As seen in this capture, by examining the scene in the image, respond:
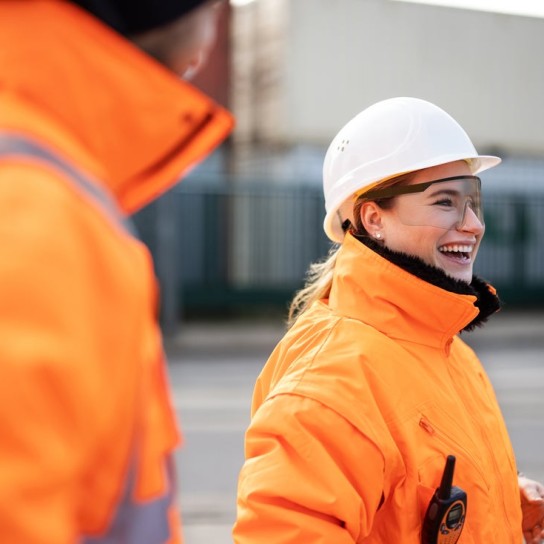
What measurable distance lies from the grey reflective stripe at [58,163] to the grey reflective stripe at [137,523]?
0.25 meters

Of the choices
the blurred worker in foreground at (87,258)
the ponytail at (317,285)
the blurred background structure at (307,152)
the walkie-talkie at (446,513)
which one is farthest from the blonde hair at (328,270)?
the blurred background structure at (307,152)

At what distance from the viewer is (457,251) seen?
86.4 inches

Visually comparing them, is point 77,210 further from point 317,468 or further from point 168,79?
point 317,468

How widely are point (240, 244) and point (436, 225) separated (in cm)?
1370

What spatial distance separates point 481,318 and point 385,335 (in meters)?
0.38

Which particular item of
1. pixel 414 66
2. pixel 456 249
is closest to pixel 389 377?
pixel 456 249

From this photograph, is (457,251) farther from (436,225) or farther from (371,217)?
(371,217)

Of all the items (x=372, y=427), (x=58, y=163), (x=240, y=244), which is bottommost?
(x=240, y=244)

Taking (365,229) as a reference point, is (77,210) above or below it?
above

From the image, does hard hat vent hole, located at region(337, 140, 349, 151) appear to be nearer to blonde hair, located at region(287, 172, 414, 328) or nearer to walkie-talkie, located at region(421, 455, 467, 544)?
blonde hair, located at region(287, 172, 414, 328)

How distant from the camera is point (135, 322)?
0.78 m

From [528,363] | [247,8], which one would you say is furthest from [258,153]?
[528,363]

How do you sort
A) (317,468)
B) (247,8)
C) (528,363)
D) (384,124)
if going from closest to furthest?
(317,468) → (384,124) → (528,363) → (247,8)

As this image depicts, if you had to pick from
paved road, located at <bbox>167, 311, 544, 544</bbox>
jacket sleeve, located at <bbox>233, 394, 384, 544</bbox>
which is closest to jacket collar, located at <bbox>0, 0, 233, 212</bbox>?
jacket sleeve, located at <bbox>233, 394, 384, 544</bbox>
